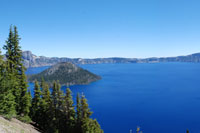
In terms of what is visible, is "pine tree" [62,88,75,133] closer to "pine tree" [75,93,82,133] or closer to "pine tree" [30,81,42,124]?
"pine tree" [75,93,82,133]

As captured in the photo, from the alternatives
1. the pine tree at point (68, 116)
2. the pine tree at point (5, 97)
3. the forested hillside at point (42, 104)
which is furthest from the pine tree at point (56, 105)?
the pine tree at point (5, 97)

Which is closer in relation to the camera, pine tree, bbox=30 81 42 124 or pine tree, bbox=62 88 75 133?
pine tree, bbox=62 88 75 133

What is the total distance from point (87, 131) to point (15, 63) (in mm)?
23068

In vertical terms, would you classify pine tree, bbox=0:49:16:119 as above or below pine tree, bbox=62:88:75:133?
above

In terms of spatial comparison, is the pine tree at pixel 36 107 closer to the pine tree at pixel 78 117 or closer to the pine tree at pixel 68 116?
the pine tree at pixel 68 116

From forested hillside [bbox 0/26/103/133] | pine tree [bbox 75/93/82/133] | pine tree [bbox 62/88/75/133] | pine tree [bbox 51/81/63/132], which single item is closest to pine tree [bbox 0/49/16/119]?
forested hillside [bbox 0/26/103/133]

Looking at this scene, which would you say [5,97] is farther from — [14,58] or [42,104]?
[42,104]

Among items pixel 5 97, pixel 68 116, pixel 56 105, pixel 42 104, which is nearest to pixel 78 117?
pixel 68 116

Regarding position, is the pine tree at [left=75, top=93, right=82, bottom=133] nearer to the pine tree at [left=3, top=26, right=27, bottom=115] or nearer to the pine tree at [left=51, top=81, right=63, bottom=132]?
the pine tree at [left=51, top=81, right=63, bottom=132]

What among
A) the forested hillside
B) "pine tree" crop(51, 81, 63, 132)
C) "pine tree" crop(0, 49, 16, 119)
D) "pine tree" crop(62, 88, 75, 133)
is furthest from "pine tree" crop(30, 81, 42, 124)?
"pine tree" crop(0, 49, 16, 119)

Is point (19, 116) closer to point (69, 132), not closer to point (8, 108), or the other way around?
point (8, 108)

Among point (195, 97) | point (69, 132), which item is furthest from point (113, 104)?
point (69, 132)

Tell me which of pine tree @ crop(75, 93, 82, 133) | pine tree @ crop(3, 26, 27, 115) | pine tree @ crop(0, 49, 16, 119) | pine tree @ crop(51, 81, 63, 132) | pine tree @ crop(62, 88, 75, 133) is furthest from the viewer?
pine tree @ crop(62, 88, 75, 133)

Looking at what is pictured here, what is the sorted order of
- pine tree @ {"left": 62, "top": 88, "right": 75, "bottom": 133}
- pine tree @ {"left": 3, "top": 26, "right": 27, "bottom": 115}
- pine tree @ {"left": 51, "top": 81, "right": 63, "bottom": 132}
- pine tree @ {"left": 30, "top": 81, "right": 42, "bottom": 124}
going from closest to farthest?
pine tree @ {"left": 3, "top": 26, "right": 27, "bottom": 115} < pine tree @ {"left": 51, "top": 81, "right": 63, "bottom": 132} < pine tree @ {"left": 62, "top": 88, "right": 75, "bottom": 133} < pine tree @ {"left": 30, "top": 81, "right": 42, "bottom": 124}
